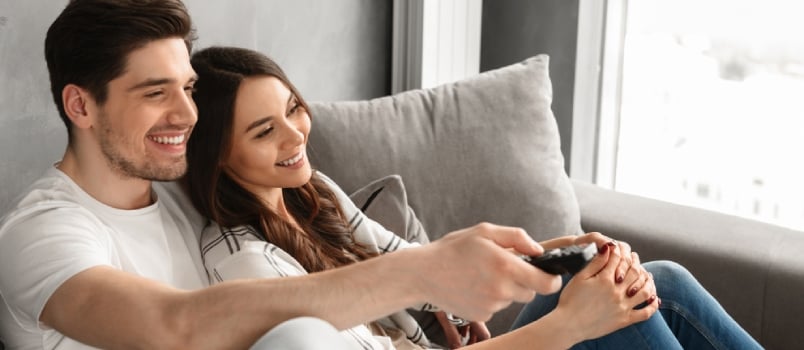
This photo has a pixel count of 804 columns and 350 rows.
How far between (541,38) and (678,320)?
1121mm

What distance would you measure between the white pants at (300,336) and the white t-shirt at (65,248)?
0.29m

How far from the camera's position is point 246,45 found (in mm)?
2162

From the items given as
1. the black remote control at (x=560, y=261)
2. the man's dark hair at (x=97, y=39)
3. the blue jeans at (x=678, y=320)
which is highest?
the man's dark hair at (x=97, y=39)

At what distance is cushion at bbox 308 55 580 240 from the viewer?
1956 millimetres

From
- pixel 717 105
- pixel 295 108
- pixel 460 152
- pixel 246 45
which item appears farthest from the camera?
pixel 717 105

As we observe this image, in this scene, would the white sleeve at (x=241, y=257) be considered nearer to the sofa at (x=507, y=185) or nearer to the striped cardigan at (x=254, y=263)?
the striped cardigan at (x=254, y=263)

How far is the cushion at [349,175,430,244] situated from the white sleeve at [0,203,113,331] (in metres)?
0.59

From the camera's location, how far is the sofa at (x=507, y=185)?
1943mm

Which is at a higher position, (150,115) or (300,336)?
(150,115)

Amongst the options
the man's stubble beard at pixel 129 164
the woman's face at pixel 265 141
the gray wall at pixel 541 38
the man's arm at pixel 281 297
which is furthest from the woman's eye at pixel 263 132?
the gray wall at pixel 541 38

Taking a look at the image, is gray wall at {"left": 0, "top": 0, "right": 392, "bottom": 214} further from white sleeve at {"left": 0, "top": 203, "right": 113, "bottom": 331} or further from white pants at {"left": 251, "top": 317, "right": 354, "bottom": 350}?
white pants at {"left": 251, "top": 317, "right": 354, "bottom": 350}

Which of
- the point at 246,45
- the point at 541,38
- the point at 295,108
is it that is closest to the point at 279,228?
the point at 295,108

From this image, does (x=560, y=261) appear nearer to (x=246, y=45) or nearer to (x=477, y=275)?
(x=477, y=275)

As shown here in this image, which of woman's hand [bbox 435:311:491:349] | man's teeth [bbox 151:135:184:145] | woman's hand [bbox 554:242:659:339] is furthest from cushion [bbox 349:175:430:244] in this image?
man's teeth [bbox 151:135:184:145]
